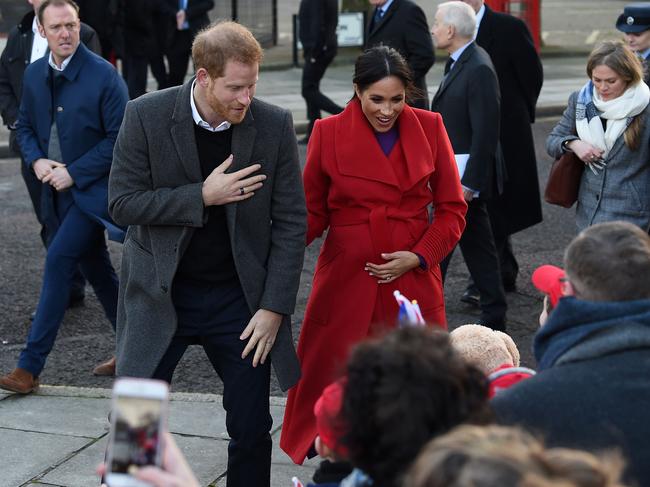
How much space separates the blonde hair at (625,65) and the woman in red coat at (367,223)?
1.40 meters

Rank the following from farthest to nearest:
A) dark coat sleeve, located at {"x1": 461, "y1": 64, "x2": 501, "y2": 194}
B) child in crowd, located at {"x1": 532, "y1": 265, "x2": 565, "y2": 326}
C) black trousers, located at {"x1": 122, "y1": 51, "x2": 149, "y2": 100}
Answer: black trousers, located at {"x1": 122, "y1": 51, "x2": 149, "y2": 100}
dark coat sleeve, located at {"x1": 461, "y1": 64, "x2": 501, "y2": 194}
child in crowd, located at {"x1": 532, "y1": 265, "x2": 565, "y2": 326}

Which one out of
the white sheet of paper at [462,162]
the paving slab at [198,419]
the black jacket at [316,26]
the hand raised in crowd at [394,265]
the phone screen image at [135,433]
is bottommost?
the paving slab at [198,419]

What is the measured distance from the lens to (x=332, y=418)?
2.36 meters

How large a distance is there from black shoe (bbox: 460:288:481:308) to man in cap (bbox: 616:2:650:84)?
1763 millimetres

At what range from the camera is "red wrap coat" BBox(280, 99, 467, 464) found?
4473 millimetres

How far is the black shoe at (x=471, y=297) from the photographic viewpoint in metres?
7.27

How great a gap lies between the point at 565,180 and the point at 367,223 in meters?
1.83

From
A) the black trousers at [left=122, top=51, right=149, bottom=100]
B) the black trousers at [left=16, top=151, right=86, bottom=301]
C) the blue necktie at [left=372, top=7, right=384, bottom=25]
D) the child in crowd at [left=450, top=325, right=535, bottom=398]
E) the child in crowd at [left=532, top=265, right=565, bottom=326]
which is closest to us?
the child in crowd at [left=532, top=265, right=565, bottom=326]

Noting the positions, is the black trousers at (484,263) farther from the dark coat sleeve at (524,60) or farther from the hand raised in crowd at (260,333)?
the hand raised in crowd at (260,333)

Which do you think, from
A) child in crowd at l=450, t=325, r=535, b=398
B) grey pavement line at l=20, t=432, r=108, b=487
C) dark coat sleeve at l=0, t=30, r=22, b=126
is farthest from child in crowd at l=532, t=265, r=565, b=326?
dark coat sleeve at l=0, t=30, r=22, b=126

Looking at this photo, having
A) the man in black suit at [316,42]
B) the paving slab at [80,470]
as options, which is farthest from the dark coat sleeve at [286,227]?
the man in black suit at [316,42]

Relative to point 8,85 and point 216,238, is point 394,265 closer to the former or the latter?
point 216,238

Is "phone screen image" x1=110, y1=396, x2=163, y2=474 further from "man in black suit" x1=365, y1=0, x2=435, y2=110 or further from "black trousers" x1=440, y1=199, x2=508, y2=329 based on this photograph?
"man in black suit" x1=365, y1=0, x2=435, y2=110

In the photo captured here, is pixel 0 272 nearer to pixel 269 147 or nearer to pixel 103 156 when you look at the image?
pixel 103 156
